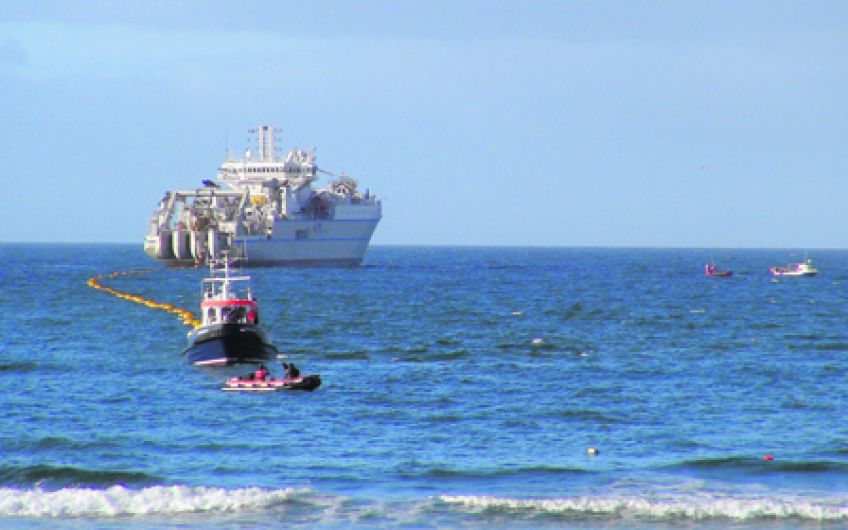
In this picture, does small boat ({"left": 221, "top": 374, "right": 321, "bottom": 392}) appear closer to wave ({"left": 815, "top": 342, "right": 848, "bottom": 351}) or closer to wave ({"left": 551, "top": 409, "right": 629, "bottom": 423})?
wave ({"left": 551, "top": 409, "right": 629, "bottom": 423})

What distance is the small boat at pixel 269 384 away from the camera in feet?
149

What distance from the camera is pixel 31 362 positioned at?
5669 cm

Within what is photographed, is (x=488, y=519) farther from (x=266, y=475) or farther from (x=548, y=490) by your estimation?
(x=266, y=475)

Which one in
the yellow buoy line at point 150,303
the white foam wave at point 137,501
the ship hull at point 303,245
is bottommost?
the white foam wave at point 137,501

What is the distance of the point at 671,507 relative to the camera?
29.9m

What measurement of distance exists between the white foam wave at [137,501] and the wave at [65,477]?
105cm

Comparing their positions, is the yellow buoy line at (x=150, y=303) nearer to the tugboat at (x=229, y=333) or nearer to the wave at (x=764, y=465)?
the tugboat at (x=229, y=333)

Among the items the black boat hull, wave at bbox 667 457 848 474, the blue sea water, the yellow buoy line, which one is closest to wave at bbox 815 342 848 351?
the blue sea water

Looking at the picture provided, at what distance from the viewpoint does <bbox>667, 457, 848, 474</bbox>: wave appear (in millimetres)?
34219

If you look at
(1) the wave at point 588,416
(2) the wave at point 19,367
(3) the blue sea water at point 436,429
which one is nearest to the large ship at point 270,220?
(3) the blue sea water at point 436,429

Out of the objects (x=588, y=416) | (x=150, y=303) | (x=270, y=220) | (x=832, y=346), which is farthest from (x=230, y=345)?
(x=270, y=220)

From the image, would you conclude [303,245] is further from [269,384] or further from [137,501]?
[137,501]

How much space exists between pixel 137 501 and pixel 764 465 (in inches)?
630

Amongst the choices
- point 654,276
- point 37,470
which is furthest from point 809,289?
point 37,470
